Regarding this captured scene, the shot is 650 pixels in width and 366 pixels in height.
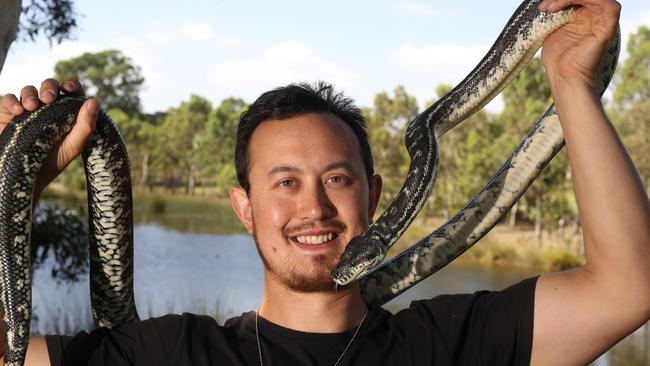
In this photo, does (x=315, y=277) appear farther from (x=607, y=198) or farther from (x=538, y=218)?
(x=538, y=218)

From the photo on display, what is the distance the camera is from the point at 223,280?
22000 millimetres

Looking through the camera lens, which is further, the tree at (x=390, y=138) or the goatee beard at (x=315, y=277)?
the tree at (x=390, y=138)

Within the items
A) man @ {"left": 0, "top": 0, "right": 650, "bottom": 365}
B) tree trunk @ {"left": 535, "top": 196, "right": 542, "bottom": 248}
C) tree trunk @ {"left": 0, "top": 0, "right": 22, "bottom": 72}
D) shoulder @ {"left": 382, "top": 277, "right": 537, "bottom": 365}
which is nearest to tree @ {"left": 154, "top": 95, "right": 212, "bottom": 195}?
tree trunk @ {"left": 535, "top": 196, "right": 542, "bottom": 248}

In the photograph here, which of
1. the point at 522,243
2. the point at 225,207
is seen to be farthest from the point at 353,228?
the point at 225,207

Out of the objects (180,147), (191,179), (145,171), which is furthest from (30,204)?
(145,171)

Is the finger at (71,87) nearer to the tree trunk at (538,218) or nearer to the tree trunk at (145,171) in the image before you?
the tree trunk at (538,218)

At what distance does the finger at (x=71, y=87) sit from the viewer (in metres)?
2.83

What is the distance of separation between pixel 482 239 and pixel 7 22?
1960 centimetres

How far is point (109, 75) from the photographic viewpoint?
7712 centimetres

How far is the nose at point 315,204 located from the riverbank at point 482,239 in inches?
589

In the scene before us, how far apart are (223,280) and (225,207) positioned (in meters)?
23.3

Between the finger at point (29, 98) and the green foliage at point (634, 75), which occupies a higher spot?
the green foliage at point (634, 75)

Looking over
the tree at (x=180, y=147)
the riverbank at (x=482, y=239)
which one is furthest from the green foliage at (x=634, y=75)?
the tree at (x=180, y=147)

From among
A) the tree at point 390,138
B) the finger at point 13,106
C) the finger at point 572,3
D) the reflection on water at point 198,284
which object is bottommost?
the reflection on water at point 198,284
